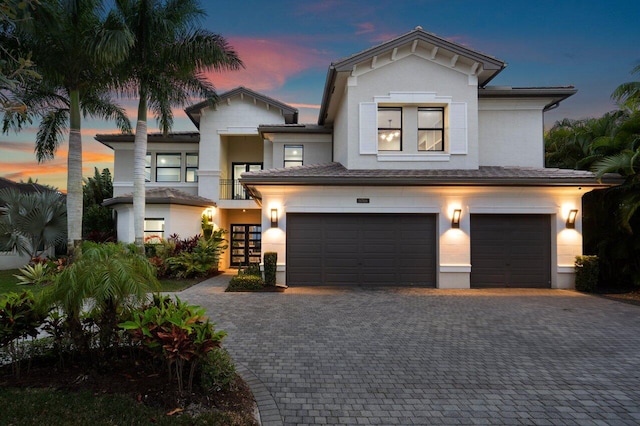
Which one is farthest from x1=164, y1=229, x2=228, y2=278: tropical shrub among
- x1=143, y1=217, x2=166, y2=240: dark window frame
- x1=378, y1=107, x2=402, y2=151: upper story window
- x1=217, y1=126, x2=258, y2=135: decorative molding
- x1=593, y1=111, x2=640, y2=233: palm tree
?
x1=593, y1=111, x2=640, y2=233: palm tree

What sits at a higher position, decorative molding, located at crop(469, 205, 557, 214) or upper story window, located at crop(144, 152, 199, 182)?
upper story window, located at crop(144, 152, 199, 182)

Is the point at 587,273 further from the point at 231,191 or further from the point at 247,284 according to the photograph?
the point at 231,191

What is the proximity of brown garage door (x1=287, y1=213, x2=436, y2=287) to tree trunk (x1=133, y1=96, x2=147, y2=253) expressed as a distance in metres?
6.19

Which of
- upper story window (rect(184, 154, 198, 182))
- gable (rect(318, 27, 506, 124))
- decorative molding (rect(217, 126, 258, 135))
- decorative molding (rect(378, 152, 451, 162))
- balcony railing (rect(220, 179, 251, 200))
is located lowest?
balcony railing (rect(220, 179, 251, 200))

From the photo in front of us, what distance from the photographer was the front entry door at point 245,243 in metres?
18.9

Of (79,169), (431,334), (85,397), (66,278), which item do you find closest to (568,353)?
(431,334)

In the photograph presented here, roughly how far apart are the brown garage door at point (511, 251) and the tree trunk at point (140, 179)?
40.5 ft

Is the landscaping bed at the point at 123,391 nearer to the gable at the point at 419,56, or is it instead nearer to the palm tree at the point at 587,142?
the gable at the point at 419,56

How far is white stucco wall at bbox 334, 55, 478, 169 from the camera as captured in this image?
1232 cm

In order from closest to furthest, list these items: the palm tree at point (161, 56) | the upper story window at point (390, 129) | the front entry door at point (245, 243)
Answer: the palm tree at point (161, 56), the upper story window at point (390, 129), the front entry door at point (245, 243)

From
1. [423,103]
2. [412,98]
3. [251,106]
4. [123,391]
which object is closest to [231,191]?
[251,106]

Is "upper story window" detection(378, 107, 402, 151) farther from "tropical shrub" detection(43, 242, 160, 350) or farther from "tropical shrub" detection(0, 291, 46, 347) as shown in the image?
"tropical shrub" detection(0, 291, 46, 347)

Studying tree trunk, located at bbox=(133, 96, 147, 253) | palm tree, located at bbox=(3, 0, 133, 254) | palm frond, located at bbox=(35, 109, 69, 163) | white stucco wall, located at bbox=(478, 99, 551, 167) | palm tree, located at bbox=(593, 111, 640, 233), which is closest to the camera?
palm tree, located at bbox=(593, 111, 640, 233)

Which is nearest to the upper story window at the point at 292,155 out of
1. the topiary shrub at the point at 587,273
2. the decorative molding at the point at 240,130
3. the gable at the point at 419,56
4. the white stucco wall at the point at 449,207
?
the decorative molding at the point at 240,130
